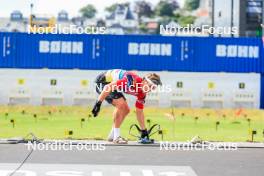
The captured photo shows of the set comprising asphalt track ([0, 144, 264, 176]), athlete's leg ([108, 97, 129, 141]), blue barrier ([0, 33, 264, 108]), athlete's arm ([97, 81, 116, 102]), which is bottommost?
asphalt track ([0, 144, 264, 176])

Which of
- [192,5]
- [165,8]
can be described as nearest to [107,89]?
[165,8]

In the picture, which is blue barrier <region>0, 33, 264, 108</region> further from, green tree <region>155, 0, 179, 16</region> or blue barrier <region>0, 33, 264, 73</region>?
green tree <region>155, 0, 179, 16</region>

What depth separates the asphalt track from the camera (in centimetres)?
760

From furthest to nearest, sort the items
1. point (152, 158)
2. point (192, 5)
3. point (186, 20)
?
point (192, 5)
point (186, 20)
point (152, 158)

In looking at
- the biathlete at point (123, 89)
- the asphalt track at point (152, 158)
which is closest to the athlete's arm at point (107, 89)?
the biathlete at point (123, 89)

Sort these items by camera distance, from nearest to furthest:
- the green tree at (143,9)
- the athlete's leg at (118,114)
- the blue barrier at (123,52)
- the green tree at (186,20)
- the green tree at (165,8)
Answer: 1. the athlete's leg at (118,114)
2. the blue barrier at (123,52)
3. the green tree at (186,20)
4. the green tree at (165,8)
5. the green tree at (143,9)

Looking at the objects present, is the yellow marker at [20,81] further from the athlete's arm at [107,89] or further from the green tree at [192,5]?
the green tree at [192,5]

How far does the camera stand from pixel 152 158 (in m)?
8.38

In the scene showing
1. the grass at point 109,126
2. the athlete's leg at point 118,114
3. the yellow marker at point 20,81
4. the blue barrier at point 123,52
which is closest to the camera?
the athlete's leg at point 118,114

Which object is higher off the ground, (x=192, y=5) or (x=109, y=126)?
(x=192, y=5)

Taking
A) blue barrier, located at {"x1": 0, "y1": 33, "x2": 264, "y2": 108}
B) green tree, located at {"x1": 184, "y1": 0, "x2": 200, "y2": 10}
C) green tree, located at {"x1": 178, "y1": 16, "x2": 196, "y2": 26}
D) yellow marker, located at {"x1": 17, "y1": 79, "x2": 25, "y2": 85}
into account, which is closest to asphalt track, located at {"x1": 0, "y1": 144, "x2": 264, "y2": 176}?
yellow marker, located at {"x1": 17, "y1": 79, "x2": 25, "y2": 85}

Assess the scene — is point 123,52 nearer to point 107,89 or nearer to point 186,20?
point 107,89

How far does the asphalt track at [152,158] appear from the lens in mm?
7598

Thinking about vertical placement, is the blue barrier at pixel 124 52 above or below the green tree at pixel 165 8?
below
